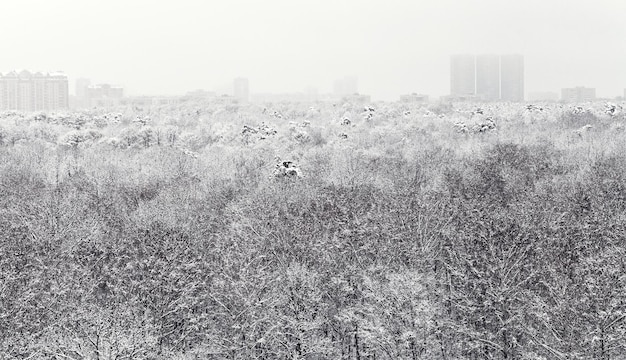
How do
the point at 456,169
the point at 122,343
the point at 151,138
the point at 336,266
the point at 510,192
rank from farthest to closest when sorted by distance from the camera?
the point at 151,138
the point at 456,169
the point at 510,192
the point at 336,266
the point at 122,343

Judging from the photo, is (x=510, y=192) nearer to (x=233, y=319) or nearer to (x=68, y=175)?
(x=233, y=319)

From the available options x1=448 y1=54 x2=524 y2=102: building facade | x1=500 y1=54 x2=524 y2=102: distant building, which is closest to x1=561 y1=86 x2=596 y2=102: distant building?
x1=448 y1=54 x2=524 y2=102: building facade

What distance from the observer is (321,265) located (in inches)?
1325

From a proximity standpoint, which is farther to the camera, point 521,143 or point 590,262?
point 521,143

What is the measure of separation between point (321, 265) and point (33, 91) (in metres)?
147

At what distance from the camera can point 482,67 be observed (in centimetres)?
19962

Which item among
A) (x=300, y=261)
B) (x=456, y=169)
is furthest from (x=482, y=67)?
(x=300, y=261)

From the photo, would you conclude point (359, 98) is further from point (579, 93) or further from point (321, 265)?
point (321, 265)

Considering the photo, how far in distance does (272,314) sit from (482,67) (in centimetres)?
18406

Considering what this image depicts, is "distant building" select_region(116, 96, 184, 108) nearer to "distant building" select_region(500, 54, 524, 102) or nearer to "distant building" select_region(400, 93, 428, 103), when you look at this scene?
"distant building" select_region(400, 93, 428, 103)

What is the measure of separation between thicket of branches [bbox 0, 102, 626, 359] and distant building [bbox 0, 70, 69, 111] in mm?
112030

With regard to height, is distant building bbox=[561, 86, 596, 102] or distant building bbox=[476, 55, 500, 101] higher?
distant building bbox=[476, 55, 500, 101]

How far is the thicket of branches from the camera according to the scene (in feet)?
84.3

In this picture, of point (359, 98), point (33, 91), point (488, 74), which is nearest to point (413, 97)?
point (359, 98)
